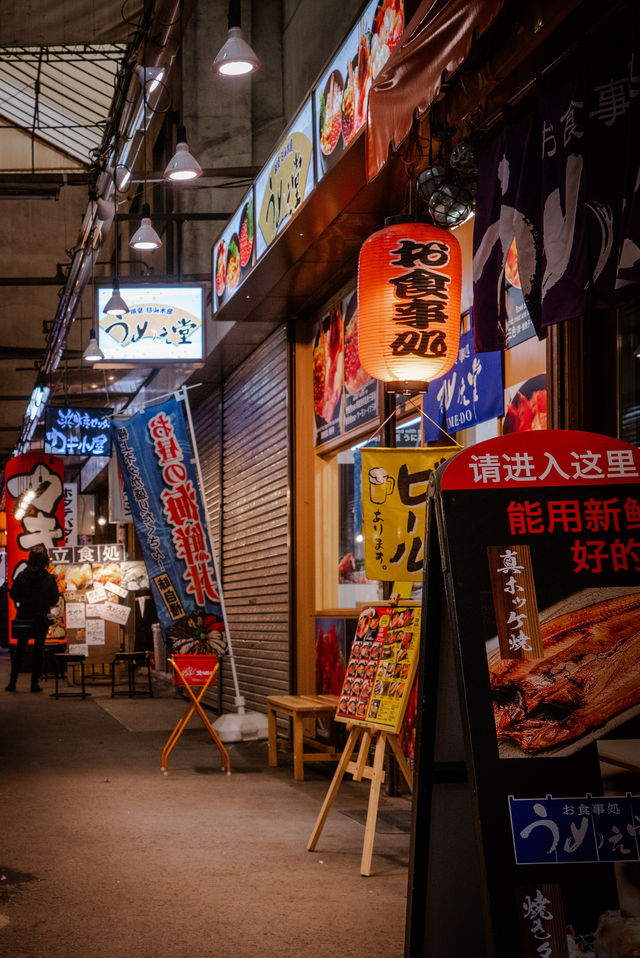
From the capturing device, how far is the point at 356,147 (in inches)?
285

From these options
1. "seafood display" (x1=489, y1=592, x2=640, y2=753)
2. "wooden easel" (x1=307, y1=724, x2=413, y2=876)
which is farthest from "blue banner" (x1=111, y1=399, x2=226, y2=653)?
"seafood display" (x1=489, y1=592, x2=640, y2=753)

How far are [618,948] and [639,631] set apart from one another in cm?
100

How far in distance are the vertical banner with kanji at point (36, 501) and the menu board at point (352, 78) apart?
51.1 ft

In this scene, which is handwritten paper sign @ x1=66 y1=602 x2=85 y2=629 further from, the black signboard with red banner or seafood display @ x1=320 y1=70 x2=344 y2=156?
the black signboard with red banner

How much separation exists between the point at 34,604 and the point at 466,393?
1318 centimetres

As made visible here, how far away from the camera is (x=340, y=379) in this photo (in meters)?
10.7

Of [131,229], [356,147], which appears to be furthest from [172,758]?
[131,229]

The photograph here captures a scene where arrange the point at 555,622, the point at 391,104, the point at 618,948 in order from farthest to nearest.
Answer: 1. the point at 391,104
2. the point at 555,622
3. the point at 618,948

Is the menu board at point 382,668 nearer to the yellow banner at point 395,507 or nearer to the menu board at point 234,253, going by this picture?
the yellow banner at point 395,507

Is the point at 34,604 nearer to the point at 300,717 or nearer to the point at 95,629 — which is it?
the point at 95,629

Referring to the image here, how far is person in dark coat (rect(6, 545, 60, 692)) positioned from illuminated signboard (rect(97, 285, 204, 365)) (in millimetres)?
6881

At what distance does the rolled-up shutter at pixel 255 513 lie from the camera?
485 inches

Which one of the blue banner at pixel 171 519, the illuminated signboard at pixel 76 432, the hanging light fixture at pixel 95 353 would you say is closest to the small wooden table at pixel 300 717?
the blue banner at pixel 171 519

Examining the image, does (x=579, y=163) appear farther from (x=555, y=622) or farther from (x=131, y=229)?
(x=131, y=229)
